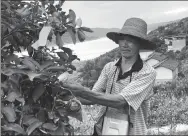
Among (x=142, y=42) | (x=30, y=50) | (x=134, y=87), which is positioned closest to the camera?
(x=30, y=50)

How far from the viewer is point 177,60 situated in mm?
16281

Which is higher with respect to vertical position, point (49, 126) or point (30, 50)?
point (30, 50)

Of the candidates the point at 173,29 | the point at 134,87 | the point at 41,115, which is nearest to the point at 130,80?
the point at 134,87

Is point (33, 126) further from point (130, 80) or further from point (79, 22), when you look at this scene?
point (130, 80)

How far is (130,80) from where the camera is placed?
7.56 ft

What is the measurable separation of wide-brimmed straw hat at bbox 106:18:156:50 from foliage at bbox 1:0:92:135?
1.43ft

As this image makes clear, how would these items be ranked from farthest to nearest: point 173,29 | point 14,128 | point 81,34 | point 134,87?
point 173,29 → point 134,87 → point 81,34 → point 14,128

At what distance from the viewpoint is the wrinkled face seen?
232 cm

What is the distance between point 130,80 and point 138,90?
105 mm

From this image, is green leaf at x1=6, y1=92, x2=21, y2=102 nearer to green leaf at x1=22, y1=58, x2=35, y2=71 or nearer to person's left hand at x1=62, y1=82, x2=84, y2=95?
green leaf at x1=22, y1=58, x2=35, y2=71

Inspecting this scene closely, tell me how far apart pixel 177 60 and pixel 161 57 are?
104 cm

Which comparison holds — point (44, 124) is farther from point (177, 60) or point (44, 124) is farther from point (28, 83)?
point (177, 60)

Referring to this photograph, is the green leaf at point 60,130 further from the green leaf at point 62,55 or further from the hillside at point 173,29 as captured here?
the hillside at point 173,29

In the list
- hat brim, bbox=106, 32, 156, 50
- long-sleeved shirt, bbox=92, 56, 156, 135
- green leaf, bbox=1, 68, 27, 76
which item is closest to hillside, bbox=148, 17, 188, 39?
hat brim, bbox=106, 32, 156, 50
